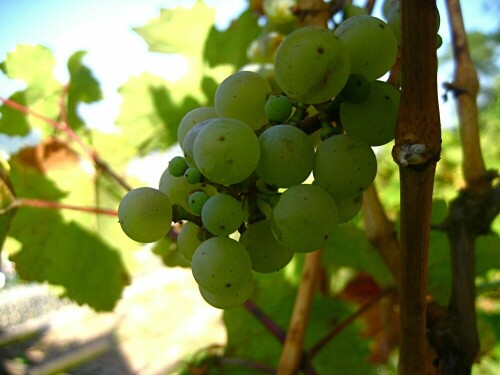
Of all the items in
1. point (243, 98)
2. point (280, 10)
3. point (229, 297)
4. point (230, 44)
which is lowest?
point (229, 297)

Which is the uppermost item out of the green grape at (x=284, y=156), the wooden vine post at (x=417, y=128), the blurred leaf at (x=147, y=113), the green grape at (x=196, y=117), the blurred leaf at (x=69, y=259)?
the blurred leaf at (x=147, y=113)

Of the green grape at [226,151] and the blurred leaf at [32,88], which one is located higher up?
the blurred leaf at [32,88]

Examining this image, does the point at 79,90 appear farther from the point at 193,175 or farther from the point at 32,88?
the point at 193,175

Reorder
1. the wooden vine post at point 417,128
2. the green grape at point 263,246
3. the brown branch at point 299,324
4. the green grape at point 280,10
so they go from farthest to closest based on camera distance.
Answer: the green grape at point 280,10, the brown branch at point 299,324, the green grape at point 263,246, the wooden vine post at point 417,128

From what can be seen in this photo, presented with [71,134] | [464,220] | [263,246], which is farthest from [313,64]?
[71,134]

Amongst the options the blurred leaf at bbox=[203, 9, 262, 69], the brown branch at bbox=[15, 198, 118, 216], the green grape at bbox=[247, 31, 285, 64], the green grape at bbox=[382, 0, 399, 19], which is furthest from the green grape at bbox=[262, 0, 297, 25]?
the brown branch at bbox=[15, 198, 118, 216]

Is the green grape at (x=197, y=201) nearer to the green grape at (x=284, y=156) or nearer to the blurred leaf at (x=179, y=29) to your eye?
the green grape at (x=284, y=156)

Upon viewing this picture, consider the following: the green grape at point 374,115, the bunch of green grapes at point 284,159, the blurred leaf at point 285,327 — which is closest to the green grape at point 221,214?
the bunch of green grapes at point 284,159
